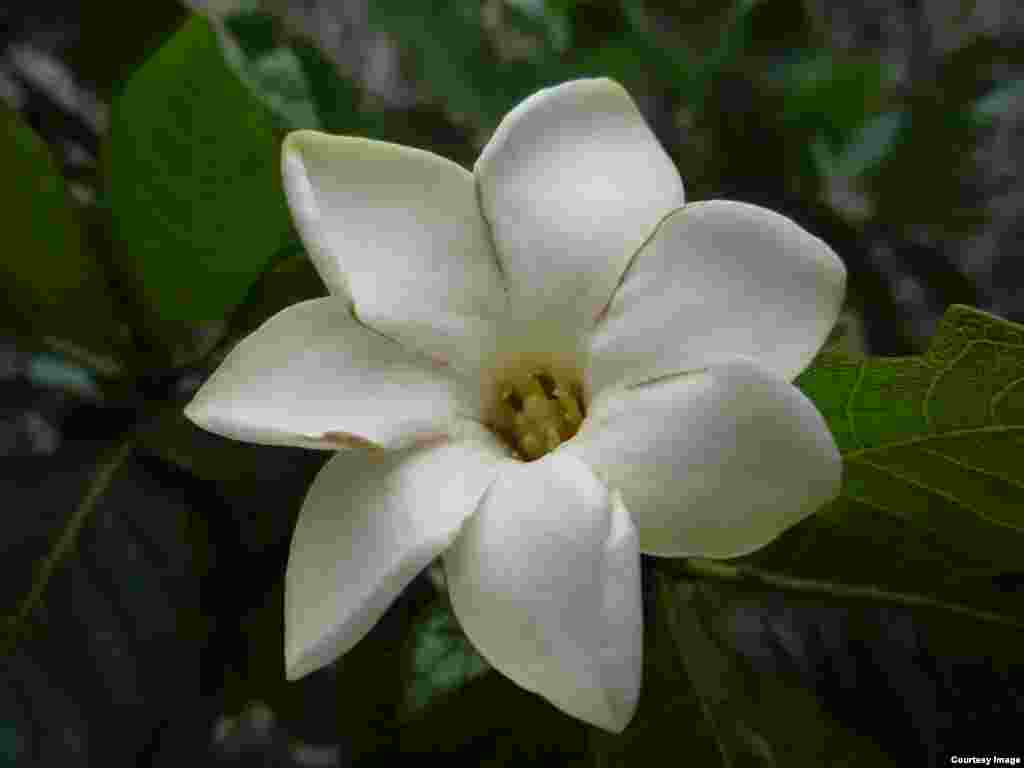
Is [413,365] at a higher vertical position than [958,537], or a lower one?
higher

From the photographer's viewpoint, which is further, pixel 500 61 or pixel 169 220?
pixel 500 61

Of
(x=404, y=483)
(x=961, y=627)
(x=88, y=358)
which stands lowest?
(x=961, y=627)

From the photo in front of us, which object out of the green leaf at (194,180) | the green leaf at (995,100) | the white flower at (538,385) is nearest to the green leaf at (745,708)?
the white flower at (538,385)

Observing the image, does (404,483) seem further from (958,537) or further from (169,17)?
(169,17)

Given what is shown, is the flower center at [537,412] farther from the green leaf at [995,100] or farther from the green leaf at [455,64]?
the green leaf at [995,100]

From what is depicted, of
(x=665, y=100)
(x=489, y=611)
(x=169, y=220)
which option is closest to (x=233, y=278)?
(x=169, y=220)

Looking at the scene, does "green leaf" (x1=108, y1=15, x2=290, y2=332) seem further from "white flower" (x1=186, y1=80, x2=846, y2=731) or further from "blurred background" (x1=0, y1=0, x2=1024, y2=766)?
"white flower" (x1=186, y1=80, x2=846, y2=731)

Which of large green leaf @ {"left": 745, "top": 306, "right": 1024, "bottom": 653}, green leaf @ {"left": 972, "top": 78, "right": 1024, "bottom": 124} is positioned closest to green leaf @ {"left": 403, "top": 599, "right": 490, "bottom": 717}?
large green leaf @ {"left": 745, "top": 306, "right": 1024, "bottom": 653}
